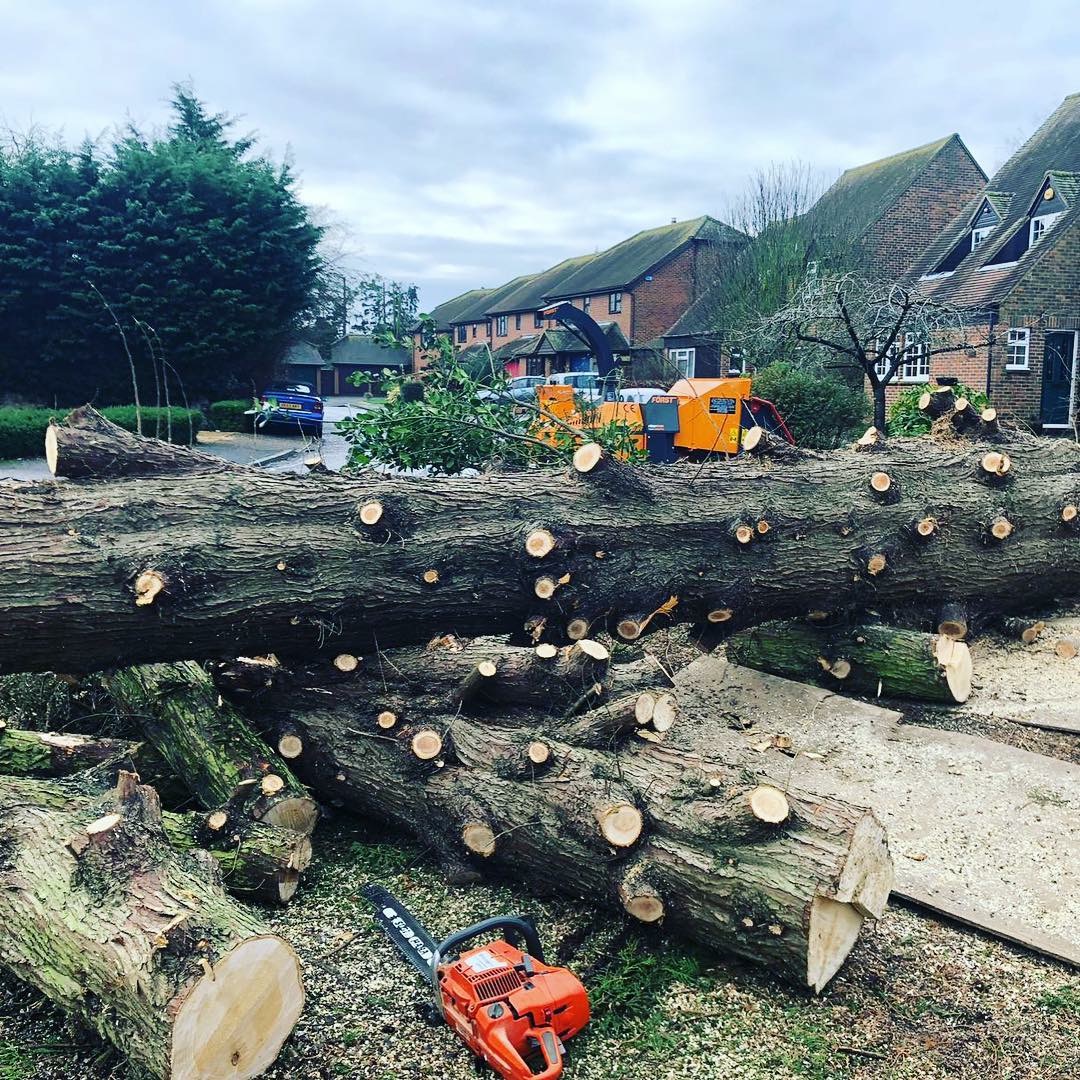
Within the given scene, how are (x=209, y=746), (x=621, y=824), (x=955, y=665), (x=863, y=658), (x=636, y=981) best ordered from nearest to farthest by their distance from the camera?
(x=636, y=981)
(x=621, y=824)
(x=209, y=746)
(x=955, y=665)
(x=863, y=658)

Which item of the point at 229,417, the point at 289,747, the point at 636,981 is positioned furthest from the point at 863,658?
the point at 229,417

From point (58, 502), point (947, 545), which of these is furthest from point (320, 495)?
point (947, 545)

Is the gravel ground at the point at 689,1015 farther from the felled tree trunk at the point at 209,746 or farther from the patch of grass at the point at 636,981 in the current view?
the felled tree trunk at the point at 209,746

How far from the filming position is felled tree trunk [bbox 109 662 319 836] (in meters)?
4.02

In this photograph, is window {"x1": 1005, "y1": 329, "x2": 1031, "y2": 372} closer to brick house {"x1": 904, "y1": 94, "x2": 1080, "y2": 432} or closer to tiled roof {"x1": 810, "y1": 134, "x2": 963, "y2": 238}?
brick house {"x1": 904, "y1": 94, "x2": 1080, "y2": 432}

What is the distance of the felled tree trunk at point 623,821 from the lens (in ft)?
10.4

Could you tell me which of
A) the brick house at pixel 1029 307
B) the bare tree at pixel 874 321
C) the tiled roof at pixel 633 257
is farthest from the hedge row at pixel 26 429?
the tiled roof at pixel 633 257

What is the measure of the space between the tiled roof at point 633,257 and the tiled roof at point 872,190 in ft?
19.2

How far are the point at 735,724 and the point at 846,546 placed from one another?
4.49 feet

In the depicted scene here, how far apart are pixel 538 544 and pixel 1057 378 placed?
2061 centimetres

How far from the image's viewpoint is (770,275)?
24.8 meters

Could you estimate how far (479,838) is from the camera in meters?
3.85

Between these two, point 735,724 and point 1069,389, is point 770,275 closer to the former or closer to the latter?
point 1069,389

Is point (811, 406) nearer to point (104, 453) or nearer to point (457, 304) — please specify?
point (104, 453)
